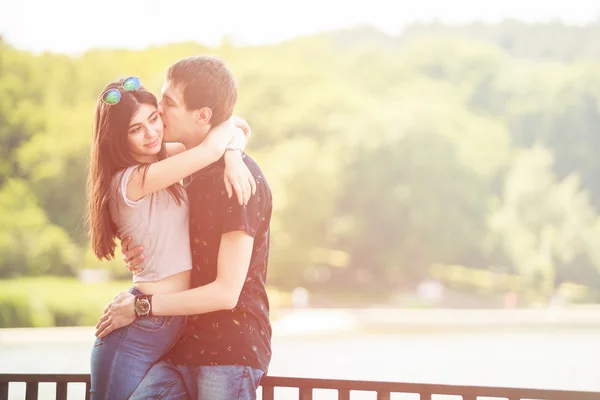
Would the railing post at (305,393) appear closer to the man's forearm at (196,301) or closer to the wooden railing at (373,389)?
the wooden railing at (373,389)

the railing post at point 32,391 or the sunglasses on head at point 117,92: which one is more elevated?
the sunglasses on head at point 117,92

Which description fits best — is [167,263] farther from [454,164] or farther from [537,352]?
[454,164]

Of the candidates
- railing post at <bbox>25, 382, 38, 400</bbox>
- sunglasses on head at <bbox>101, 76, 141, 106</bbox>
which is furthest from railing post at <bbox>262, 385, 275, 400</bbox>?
sunglasses on head at <bbox>101, 76, 141, 106</bbox>

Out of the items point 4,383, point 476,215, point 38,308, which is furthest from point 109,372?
point 476,215

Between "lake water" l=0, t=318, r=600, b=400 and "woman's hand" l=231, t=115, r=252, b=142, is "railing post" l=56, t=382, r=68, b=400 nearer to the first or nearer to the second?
"woman's hand" l=231, t=115, r=252, b=142

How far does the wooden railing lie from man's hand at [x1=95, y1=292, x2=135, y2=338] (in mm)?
181

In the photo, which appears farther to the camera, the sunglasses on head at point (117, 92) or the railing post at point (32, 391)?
the railing post at point (32, 391)

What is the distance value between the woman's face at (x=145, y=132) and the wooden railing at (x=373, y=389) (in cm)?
49

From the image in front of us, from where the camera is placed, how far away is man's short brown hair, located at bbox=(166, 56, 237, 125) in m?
1.73

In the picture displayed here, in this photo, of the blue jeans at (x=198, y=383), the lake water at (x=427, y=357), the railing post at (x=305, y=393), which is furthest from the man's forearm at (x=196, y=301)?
the lake water at (x=427, y=357)

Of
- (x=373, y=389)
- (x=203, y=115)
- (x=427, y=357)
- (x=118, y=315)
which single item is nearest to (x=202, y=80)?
(x=203, y=115)

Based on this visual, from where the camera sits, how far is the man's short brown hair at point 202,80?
5.68 ft

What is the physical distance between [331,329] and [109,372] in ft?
58.1

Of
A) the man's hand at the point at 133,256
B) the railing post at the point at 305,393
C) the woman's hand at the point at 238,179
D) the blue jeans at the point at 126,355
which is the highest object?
the woman's hand at the point at 238,179
